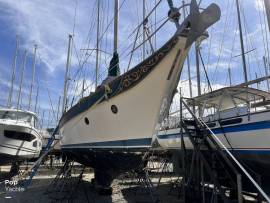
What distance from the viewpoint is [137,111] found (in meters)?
6.44

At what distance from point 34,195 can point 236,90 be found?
756 centimetres

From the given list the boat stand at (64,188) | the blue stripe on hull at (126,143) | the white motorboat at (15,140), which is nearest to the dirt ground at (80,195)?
the boat stand at (64,188)

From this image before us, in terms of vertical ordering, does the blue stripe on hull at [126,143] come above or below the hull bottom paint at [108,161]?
above

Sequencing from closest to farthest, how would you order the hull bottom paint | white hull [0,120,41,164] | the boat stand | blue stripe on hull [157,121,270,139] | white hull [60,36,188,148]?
1. white hull [60,36,188,148]
2. blue stripe on hull [157,121,270,139]
3. the hull bottom paint
4. the boat stand
5. white hull [0,120,41,164]

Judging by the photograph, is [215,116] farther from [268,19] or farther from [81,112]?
[81,112]

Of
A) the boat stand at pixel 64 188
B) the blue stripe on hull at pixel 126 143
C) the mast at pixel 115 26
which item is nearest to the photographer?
the blue stripe on hull at pixel 126 143

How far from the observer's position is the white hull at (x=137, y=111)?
229 inches

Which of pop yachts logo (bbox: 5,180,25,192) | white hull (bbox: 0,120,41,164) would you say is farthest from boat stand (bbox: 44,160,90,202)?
white hull (bbox: 0,120,41,164)

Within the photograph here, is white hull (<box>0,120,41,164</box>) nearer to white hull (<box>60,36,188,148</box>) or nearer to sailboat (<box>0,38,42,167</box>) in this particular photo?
sailboat (<box>0,38,42,167</box>)

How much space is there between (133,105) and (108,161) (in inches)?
99.3

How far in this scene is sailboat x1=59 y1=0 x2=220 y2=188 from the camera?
5352 mm

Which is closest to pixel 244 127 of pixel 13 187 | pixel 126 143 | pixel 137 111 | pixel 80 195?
pixel 137 111

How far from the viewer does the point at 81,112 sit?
8.41m

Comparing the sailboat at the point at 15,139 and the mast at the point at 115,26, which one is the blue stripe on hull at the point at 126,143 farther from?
the sailboat at the point at 15,139
